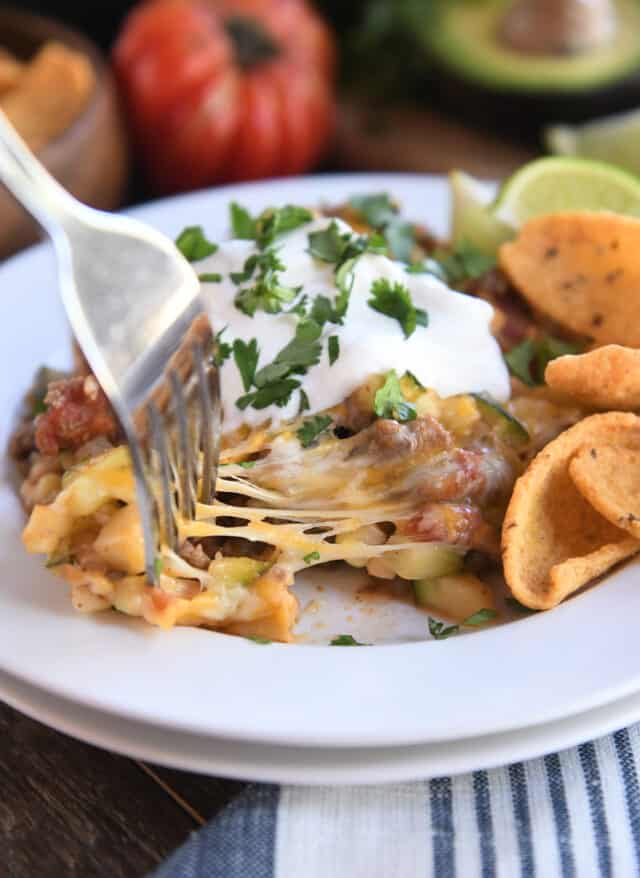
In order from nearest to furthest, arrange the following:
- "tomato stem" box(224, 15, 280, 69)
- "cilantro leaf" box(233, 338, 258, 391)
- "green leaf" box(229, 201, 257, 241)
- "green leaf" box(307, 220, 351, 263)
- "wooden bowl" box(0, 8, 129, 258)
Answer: "cilantro leaf" box(233, 338, 258, 391)
"green leaf" box(307, 220, 351, 263)
"green leaf" box(229, 201, 257, 241)
"wooden bowl" box(0, 8, 129, 258)
"tomato stem" box(224, 15, 280, 69)

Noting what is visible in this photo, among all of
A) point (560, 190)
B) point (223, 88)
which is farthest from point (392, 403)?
point (223, 88)

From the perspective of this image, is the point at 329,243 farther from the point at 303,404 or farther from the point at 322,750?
the point at 322,750

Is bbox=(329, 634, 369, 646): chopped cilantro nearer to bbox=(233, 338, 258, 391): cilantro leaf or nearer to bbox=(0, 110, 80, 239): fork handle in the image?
bbox=(233, 338, 258, 391): cilantro leaf

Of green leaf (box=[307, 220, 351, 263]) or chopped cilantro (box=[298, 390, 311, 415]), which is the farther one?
green leaf (box=[307, 220, 351, 263])

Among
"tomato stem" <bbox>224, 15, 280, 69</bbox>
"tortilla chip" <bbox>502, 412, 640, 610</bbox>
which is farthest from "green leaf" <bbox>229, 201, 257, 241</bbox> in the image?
"tomato stem" <bbox>224, 15, 280, 69</bbox>

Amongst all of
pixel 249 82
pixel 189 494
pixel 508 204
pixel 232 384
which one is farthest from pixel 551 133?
pixel 189 494

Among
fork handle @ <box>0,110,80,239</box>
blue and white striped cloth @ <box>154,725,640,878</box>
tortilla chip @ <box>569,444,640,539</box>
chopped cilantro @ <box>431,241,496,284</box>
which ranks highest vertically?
fork handle @ <box>0,110,80,239</box>

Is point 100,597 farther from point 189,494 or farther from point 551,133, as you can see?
point 551,133
